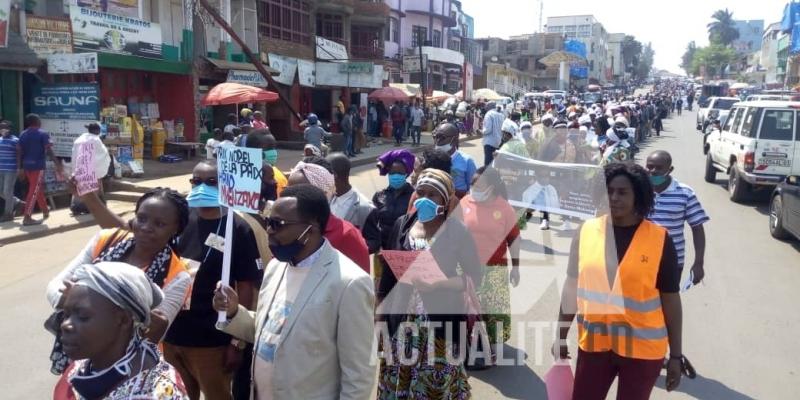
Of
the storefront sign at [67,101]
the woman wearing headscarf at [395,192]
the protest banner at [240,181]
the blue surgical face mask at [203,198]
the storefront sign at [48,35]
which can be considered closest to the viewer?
the protest banner at [240,181]

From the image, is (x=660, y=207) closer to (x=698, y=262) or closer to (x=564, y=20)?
(x=698, y=262)

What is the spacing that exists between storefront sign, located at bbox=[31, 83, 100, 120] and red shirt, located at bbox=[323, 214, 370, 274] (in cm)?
1013

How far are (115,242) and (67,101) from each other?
1095 cm

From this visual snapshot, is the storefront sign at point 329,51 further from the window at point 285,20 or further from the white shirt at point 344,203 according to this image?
the white shirt at point 344,203

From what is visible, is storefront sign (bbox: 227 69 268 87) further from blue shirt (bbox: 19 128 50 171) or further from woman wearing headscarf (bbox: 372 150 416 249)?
woman wearing headscarf (bbox: 372 150 416 249)

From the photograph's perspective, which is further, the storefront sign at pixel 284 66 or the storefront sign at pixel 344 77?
the storefront sign at pixel 344 77

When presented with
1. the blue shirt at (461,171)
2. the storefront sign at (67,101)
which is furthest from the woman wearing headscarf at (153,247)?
the storefront sign at (67,101)

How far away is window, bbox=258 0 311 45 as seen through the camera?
22547 mm

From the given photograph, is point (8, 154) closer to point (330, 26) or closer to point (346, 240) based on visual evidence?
point (346, 240)

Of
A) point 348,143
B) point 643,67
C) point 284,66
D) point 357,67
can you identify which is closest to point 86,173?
point 348,143

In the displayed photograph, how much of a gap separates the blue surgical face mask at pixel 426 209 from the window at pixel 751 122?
10.0 meters

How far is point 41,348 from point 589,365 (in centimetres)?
439

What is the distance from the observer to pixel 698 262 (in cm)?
467

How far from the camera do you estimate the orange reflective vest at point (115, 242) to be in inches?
107
